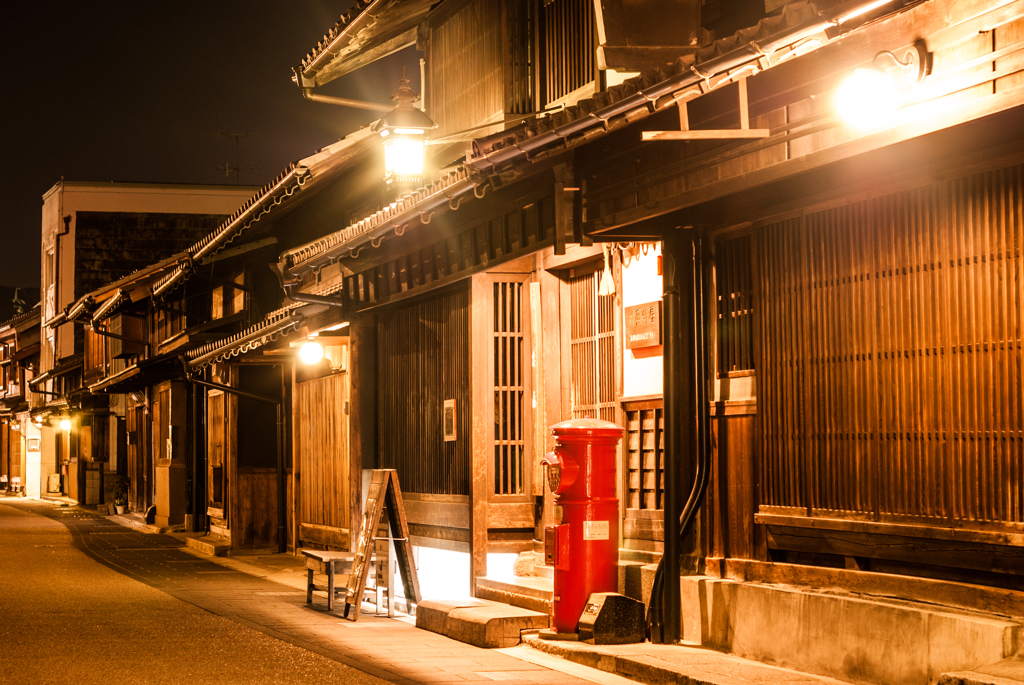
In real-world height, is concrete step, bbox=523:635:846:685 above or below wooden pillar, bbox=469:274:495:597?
below

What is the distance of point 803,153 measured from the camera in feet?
27.7

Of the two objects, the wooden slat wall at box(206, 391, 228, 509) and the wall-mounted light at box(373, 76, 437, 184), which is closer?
the wall-mounted light at box(373, 76, 437, 184)

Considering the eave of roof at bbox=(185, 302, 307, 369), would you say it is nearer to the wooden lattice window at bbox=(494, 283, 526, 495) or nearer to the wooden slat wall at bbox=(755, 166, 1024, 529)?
the wooden lattice window at bbox=(494, 283, 526, 495)

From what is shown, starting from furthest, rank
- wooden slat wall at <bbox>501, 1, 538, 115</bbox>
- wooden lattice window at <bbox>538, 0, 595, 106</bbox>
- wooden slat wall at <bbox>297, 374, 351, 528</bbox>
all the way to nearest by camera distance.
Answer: wooden slat wall at <bbox>297, 374, 351, 528</bbox> < wooden slat wall at <bbox>501, 1, 538, 115</bbox> < wooden lattice window at <bbox>538, 0, 595, 106</bbox>

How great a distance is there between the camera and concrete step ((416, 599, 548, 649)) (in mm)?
11148

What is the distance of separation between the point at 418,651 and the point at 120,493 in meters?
30.8

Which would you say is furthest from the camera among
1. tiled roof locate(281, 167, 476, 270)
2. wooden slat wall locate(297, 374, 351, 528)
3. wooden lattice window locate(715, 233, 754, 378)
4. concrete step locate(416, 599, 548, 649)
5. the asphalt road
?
wooden slat wall locate(297, 374, 351, 528)

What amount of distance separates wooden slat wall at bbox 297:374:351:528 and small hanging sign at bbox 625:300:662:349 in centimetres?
823

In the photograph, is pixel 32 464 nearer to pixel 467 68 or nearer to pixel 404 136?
pixel 467 68

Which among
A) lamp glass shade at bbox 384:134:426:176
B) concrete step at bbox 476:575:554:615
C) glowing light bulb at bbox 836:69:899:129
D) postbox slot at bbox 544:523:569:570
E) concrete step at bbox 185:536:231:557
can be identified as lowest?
→ concrete step at bbox 185:536:231:557

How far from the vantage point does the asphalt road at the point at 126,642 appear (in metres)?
9.16

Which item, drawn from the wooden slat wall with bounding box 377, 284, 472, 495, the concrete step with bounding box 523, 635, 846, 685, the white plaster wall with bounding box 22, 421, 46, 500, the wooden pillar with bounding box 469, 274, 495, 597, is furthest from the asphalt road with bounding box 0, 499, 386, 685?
the white plaster wall with bounding box 22, 421, 46, 500

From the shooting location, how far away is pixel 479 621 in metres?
11.3

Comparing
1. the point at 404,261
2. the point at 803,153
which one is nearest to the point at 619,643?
the point at 803,153
